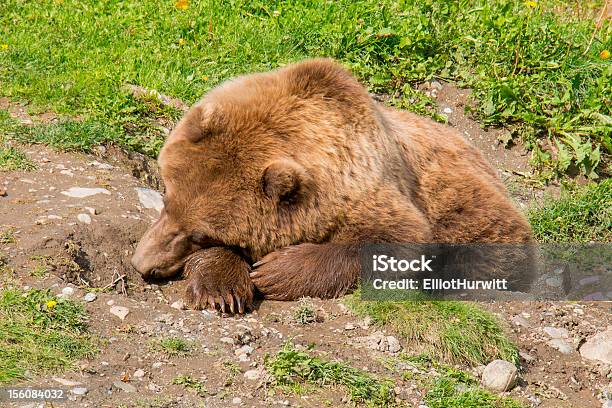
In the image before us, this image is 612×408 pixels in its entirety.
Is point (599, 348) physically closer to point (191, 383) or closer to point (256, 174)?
point (256, 174)

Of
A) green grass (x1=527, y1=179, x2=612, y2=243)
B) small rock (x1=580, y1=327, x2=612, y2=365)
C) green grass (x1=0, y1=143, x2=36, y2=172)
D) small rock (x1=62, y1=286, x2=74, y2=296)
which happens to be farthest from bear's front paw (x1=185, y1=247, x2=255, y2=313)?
green grass (x1=527, y1=179, x2=612, y2=243)

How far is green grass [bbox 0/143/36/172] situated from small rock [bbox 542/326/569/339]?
3.29 meters

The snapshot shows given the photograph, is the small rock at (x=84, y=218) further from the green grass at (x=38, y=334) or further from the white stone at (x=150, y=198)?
the green grass at (x=38, y=334)

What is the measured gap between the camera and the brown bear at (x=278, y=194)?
16.8 feet

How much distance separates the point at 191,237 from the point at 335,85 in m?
1.25

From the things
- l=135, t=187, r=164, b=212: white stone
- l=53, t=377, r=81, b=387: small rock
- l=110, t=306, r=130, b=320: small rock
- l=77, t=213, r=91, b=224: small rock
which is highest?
l=77, t=213, r=91, b=224: small rock

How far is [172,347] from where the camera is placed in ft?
14.3

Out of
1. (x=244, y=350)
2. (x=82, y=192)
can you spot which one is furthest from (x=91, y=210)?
(x=244, y=350)

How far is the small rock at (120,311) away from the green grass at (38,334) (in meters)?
0.17

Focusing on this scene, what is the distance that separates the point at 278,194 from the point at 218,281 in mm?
587

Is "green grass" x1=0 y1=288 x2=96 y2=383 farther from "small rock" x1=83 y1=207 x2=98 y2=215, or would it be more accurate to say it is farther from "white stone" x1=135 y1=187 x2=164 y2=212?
"white stone" x1=135 y1=187 x2=164 y2=212

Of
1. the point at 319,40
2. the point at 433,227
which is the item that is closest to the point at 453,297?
the point at 433,227

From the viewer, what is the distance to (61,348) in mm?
4121

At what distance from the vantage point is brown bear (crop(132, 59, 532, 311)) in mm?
5117
